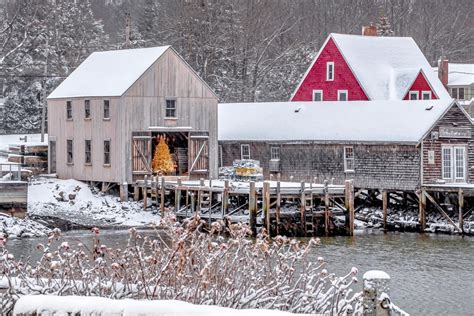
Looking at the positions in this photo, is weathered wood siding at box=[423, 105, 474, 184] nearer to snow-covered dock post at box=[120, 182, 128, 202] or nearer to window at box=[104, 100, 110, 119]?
snow-covered dock post at box=[120, 182, 128, 202]

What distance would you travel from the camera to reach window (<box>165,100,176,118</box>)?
161 ft

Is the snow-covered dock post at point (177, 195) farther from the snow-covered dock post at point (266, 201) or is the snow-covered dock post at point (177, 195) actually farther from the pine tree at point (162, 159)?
the snow-covered dock post at point (266, 201)

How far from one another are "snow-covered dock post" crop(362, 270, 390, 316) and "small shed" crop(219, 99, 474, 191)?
36100 mm

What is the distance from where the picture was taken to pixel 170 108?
49.0m

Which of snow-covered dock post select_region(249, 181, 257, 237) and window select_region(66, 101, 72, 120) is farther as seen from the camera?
window select_region(66, 101, 72, 120)

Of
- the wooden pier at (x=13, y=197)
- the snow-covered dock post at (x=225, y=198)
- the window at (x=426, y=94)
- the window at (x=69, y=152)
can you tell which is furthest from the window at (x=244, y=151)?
the wooden pier at (x=13, y=197)

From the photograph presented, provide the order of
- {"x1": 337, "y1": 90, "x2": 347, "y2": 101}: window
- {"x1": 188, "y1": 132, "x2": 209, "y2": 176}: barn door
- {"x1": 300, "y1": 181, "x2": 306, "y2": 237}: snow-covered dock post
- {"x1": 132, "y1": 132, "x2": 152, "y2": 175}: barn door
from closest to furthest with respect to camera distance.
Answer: {"x1": 300, "y1": 181, "x2": 306, "y2": 237}: snow-covered dock post < {"x1": 132, "y1": 132, "x2": 152, "y2": 175}: barn door < {"x1": 188, "y1": 132, "x2": 209, "y2": 176}: barn door < {"x1": 337, "y1": 90, "x2": 347, "y2": 101}: window

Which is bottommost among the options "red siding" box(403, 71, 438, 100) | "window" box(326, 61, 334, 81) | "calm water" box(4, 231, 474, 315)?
"calm water" box(4, 231, 474, 315)

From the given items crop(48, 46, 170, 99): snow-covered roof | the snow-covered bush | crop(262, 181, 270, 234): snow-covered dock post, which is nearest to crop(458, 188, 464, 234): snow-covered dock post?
crop(262, 181, 270, 234): snow-covered dock post

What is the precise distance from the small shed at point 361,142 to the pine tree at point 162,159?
5.64 metres

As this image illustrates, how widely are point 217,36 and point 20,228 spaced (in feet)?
126

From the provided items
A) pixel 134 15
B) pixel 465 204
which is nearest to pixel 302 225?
pixel 465 204

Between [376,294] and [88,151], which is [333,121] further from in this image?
[376,294]

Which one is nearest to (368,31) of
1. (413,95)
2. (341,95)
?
(413,95)
